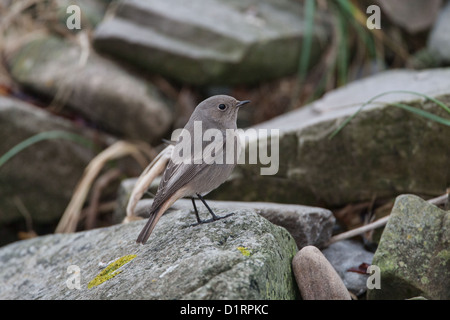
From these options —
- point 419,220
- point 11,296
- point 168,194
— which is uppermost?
point 168,194

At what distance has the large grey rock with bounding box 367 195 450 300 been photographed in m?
2.67

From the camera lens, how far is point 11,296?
326cm

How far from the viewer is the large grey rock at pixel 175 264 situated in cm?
228

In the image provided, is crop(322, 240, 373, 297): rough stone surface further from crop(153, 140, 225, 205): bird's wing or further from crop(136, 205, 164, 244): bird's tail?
crop(136, 205, 164, 244): bird's tail

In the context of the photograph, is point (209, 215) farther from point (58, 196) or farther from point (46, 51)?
point (46, 51)

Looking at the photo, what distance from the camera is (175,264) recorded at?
250cm

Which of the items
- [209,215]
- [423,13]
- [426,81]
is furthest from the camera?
[423,13]

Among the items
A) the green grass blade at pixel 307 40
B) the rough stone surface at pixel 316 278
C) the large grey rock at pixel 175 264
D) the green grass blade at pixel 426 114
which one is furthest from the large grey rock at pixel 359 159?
the green grass blade at pixel 307 40

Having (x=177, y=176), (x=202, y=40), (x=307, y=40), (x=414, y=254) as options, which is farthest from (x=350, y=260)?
(x=202, y=40)

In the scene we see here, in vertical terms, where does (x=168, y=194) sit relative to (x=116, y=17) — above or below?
below

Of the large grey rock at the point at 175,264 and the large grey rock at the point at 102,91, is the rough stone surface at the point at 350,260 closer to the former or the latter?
the large grey rock at the point at 175,264

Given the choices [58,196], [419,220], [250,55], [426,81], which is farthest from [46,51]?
[419,220]

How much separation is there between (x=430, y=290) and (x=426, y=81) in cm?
238
